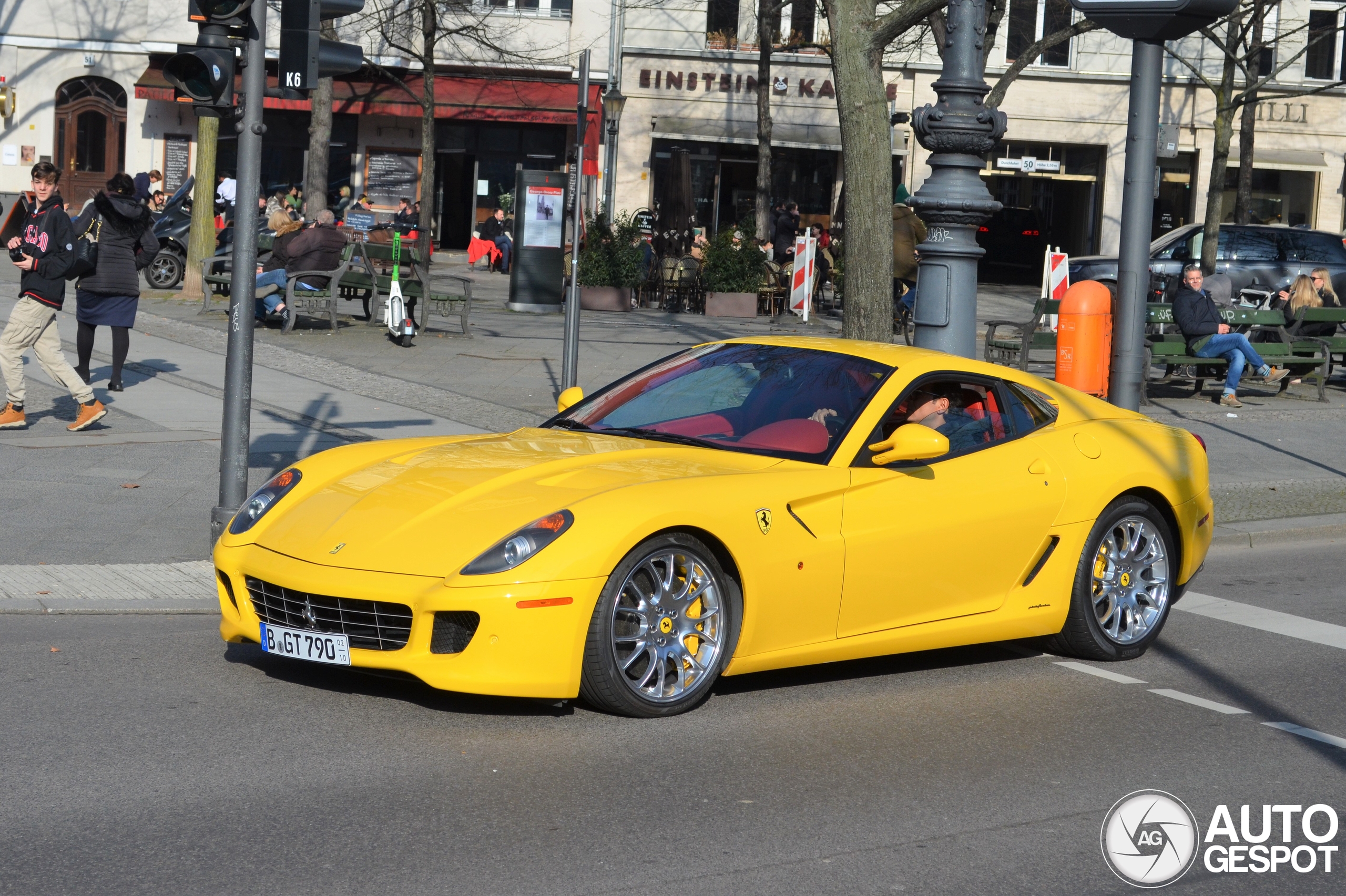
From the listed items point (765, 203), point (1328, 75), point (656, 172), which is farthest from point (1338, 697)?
point (1328, 75)

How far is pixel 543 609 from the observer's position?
537 cm

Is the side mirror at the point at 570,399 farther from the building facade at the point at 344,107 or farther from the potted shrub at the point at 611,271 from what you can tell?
the building facade at the point at 344,107

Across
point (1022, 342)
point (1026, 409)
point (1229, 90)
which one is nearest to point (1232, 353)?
point (1022, 342)

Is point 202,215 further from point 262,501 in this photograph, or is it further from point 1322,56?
point 1322,56

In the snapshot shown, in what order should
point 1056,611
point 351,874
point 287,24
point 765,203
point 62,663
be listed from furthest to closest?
point 765,203
point 287,24
point 1056,611
point 62,663
point 351,874

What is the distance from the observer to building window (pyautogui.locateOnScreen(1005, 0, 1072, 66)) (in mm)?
37875

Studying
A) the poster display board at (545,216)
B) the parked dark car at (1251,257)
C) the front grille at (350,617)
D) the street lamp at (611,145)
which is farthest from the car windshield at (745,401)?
the parked dark car at (1251,257)

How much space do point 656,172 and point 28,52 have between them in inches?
592

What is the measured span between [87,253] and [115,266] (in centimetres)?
125

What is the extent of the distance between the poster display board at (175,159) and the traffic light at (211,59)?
105 feet

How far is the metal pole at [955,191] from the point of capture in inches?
392

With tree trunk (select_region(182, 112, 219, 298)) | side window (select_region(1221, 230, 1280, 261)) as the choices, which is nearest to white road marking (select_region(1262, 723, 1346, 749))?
tree trunk (select_region(182, 112, 219, 298))

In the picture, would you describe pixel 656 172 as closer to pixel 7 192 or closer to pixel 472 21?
pixel 472 21

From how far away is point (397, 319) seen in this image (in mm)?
18078
